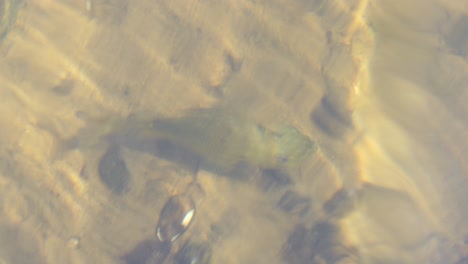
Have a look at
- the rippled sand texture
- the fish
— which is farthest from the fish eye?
the rippled sand texture

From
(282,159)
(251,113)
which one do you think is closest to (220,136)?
(251,113)

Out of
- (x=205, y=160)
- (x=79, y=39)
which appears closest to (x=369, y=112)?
(x=205, y=160)

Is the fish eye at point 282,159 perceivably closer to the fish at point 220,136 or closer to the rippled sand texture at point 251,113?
the fish at point 220,136

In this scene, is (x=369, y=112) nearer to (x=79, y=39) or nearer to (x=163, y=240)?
(x=163, y=240)

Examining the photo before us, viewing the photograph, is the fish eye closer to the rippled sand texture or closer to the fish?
the fish

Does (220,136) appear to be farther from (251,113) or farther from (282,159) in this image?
(282,159)

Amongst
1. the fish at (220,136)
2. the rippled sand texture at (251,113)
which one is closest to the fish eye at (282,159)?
the fish at (220,136)
